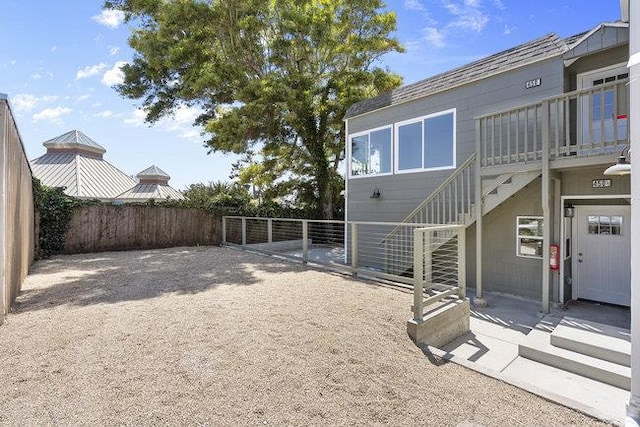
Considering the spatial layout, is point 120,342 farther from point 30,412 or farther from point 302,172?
point 302,172

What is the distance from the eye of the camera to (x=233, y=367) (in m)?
A: 3.01

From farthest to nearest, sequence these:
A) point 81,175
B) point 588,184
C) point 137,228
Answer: point 81,175
point 137,228
point 588,184

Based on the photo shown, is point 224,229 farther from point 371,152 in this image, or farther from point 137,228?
point 371,152

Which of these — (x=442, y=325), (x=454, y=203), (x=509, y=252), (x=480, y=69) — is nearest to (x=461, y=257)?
(x=442, y=325)

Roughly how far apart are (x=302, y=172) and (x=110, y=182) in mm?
14202

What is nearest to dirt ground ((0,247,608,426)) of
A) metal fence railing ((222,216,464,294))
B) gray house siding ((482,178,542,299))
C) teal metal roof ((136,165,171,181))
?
metal fence railing ((222,216,464,294))

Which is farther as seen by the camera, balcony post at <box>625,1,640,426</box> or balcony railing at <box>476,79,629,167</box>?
balcony railing at <box>476,79,629,167</box>

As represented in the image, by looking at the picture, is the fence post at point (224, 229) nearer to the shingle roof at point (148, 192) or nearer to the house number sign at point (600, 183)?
the shingle roof at point (148, 192)

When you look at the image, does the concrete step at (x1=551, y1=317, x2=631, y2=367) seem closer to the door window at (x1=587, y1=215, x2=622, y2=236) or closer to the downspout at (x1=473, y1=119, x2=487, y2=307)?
the downspout at (x1=473, y1=119, x2=487, y2=307)

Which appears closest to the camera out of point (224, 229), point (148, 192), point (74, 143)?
point (224, 229)

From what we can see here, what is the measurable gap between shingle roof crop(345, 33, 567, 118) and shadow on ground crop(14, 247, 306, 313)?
16.7ft

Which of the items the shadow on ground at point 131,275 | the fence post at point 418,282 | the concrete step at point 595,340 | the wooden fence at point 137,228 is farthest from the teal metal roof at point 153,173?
the concrete step at point 595,340

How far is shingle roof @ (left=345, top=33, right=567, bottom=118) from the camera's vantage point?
6.22m

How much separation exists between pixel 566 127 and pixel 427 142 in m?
3.14
